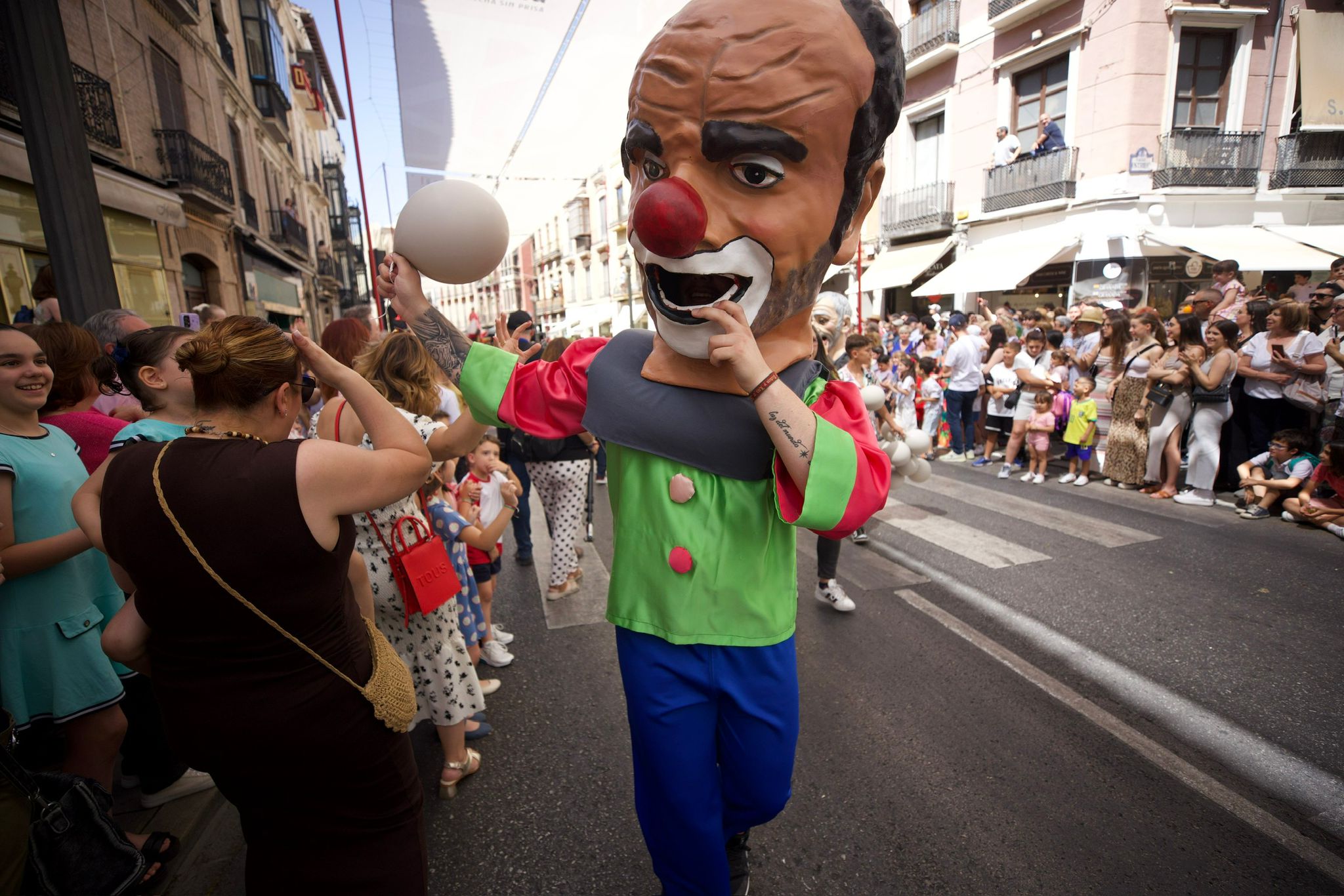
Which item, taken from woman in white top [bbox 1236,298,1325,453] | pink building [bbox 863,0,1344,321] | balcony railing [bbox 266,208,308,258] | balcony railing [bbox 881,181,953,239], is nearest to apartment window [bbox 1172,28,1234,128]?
pink building [bbox 863,0,1344,321]

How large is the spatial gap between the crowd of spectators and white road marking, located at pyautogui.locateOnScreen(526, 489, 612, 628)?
1.54 meters

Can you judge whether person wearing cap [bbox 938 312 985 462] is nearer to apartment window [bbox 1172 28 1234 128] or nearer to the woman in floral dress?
the woman in floral dress

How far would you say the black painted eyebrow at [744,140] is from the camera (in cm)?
132

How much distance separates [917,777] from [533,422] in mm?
1931

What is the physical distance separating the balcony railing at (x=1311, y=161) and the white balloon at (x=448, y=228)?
1621cm

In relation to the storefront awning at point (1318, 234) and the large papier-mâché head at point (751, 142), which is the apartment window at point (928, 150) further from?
the large papier-mâché head at point (751, 142)

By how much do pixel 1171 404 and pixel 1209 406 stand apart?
0.27m

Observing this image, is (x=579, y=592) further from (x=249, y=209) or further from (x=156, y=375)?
(x=249, y=209)

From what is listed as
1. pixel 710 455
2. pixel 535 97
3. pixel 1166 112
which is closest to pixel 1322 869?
pixel 710 455

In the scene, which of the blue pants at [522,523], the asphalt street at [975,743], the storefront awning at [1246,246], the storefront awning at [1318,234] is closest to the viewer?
the asphalt street at [975,743]

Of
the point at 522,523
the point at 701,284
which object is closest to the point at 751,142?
the point at 701,284

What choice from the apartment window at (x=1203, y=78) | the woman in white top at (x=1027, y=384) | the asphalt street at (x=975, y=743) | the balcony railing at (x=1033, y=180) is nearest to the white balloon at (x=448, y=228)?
the asphalt street at (x=975, y=743)

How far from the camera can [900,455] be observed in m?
2.84

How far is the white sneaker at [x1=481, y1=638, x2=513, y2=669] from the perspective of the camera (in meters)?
3.31
